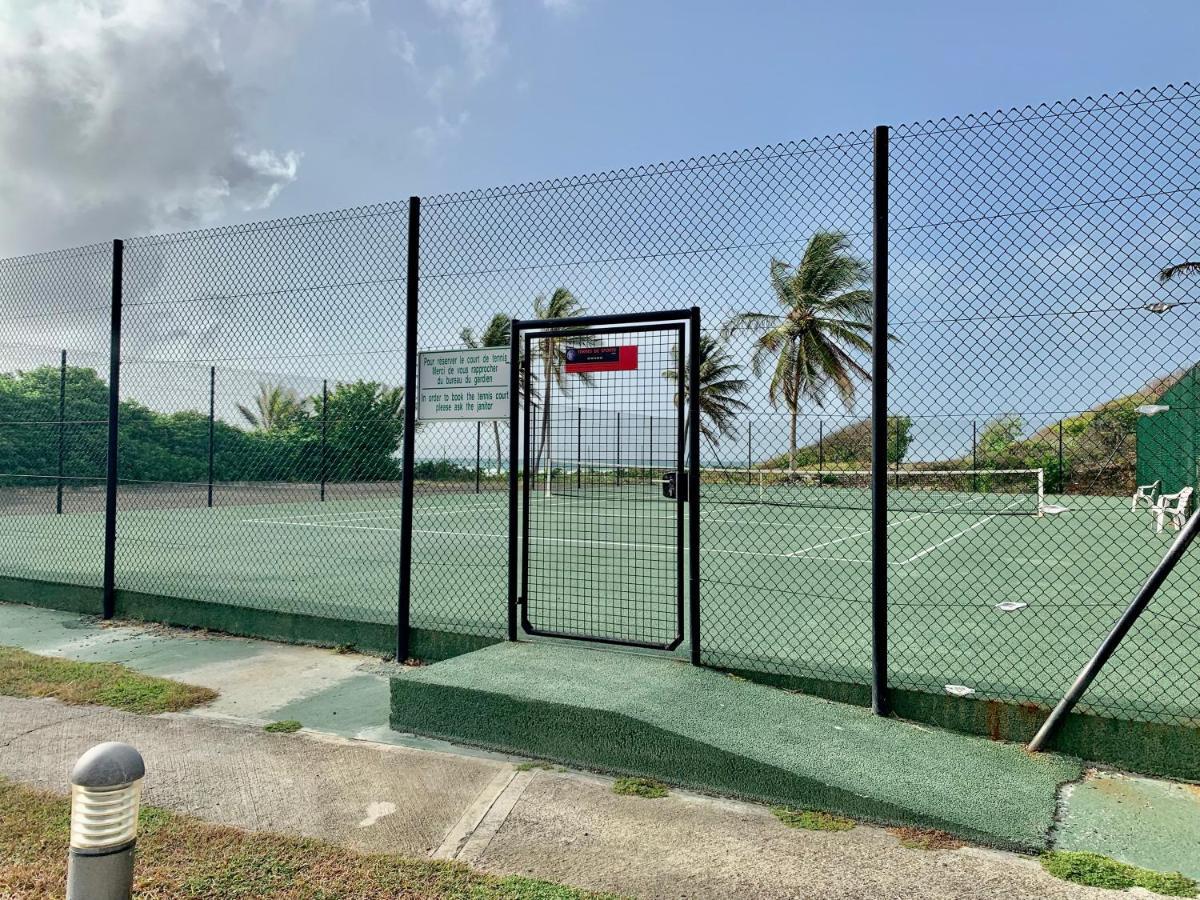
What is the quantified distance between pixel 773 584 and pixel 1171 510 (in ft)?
24.3

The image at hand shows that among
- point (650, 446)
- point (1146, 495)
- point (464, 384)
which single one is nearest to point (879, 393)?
point (650, 446)

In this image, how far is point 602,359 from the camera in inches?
192

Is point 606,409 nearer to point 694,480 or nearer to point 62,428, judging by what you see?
point 694,480

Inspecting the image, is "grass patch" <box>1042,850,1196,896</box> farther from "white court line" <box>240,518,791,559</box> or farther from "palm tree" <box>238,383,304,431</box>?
"palm tree" <box>238,383,304,431</box>

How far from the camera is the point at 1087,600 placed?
7.57 meters

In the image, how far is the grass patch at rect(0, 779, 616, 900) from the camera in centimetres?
262

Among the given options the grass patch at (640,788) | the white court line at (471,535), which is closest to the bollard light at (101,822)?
the grass patch at (640,788)

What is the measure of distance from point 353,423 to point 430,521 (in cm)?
708

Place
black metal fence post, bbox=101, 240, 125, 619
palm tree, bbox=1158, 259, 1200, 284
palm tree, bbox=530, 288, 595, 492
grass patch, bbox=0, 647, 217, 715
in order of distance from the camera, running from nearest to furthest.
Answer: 1. palm tree, bbox=1158, 259, 1200, 284
2. grass patch, bbox=0, 647, 217, 715
3. palm tree, bbox=530, 288, 595, 492
4. black metal fence post, bbox=101, 240, 125, 619

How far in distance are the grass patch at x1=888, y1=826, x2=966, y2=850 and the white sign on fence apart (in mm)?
3233

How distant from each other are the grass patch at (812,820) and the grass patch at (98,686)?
335 centimetres

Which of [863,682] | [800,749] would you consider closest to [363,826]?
[800,749]

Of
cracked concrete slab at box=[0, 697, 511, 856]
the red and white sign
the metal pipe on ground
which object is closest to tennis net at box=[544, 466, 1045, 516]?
the red and white sign

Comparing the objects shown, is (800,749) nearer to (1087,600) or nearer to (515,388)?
(515,388)
